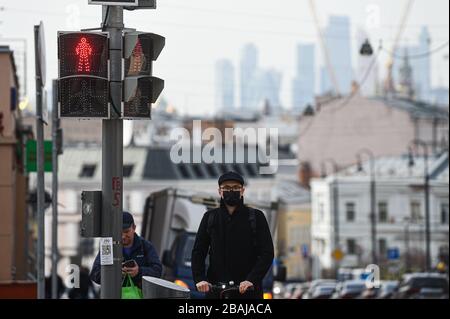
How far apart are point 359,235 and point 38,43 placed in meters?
83.8

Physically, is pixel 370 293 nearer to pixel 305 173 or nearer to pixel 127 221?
pixel 127 221

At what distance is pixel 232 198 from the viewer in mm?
12609

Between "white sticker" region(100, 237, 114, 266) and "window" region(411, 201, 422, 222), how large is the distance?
8559cm

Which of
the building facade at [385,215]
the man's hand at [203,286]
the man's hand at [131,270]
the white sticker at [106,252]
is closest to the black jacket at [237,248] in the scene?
the man's hand at [203,286]

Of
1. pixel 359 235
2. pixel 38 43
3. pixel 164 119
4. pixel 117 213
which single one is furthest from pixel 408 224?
pixel 117 213

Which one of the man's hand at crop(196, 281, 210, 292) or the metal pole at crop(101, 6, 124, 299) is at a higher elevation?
the metal pole at crop(101, 6, 124, 299)

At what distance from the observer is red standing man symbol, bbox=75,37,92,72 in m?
13.0

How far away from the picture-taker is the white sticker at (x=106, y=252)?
512 inches

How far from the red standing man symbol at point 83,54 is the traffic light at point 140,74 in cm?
28

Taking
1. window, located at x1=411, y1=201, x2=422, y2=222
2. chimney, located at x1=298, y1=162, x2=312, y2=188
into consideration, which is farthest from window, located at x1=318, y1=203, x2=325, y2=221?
chimney, located at x1=298, y1=162, x2=312, y2=188

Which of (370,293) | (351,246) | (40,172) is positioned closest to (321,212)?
(351,246)

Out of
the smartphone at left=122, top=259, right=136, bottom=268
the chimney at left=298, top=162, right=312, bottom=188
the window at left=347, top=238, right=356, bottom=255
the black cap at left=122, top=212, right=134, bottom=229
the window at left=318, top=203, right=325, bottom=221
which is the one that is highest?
the black cap at left=122, top=212, right=134, bottom=229

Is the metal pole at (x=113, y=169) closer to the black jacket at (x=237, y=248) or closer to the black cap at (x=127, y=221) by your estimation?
the black cap at (x=127, y=221)

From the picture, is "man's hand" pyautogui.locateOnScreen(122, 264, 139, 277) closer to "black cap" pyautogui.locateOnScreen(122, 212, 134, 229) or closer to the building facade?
"black cap" pyautogui.locateOnScreen(122, 212, 134, 229)
